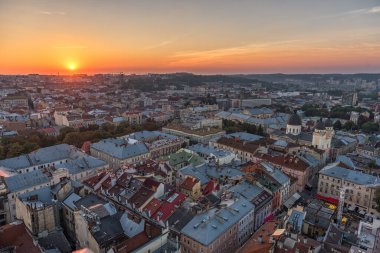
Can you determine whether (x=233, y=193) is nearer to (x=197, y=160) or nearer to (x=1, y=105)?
(x=197, y=160)

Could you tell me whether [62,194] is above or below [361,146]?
above

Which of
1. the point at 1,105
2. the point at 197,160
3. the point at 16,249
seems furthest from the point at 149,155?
the point at 1,105

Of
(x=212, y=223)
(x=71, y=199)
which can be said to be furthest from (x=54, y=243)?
(x=212, y=223)

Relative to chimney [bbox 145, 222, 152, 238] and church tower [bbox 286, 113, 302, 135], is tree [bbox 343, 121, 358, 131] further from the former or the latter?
chimney [bbox 145, 222, 152, 238]

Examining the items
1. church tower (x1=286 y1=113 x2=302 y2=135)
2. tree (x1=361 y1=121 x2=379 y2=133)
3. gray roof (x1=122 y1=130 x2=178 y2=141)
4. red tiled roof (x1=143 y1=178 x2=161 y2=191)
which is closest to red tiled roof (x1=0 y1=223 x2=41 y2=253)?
red tiled roof (x1=143 y1=178 x2=161 y2=191)

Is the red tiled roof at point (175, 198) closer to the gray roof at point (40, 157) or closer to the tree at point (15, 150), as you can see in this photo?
the gray roof at point (40, 157)

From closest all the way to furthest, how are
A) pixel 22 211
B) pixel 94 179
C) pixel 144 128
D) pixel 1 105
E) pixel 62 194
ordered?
pixel 22 211, pixel 62 194, pixel 94 179, pixel 144 128, pixel 1 105

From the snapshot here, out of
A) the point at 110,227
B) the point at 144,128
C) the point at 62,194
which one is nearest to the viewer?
the point at 110,227
